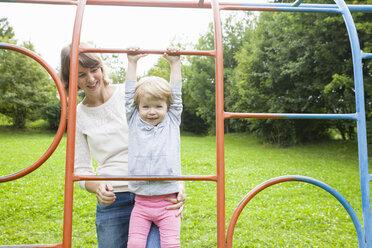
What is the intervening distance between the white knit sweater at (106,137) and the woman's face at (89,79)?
4.1 inches

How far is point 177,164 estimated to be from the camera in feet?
4.81

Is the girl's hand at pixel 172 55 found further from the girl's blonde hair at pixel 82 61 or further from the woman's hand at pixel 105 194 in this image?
the woman's hand at pixel 105 194

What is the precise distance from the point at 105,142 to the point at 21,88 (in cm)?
2108

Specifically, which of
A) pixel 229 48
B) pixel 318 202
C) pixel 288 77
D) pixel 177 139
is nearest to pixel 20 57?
pixel 229 48

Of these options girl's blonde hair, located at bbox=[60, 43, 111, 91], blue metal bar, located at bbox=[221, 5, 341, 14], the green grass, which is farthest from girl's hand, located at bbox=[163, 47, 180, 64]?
the green grass

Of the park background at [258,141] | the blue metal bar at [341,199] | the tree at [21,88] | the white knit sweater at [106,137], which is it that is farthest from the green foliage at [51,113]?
the blue metal bar at [341,199]

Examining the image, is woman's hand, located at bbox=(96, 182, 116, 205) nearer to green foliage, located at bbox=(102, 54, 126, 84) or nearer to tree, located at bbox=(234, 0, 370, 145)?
green foliage, located at bbox=(102, 54, 126, 84)

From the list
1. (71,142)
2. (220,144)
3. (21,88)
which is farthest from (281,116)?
(21,88)

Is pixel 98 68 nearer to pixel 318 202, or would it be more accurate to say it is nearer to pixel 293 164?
pixel 318 202

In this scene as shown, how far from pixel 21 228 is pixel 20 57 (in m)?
18.8

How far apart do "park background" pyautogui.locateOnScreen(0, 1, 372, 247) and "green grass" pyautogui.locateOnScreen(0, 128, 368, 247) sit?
0.06 feet

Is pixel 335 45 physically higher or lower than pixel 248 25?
lower

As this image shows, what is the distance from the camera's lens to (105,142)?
1.65m

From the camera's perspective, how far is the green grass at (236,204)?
12.8ft
